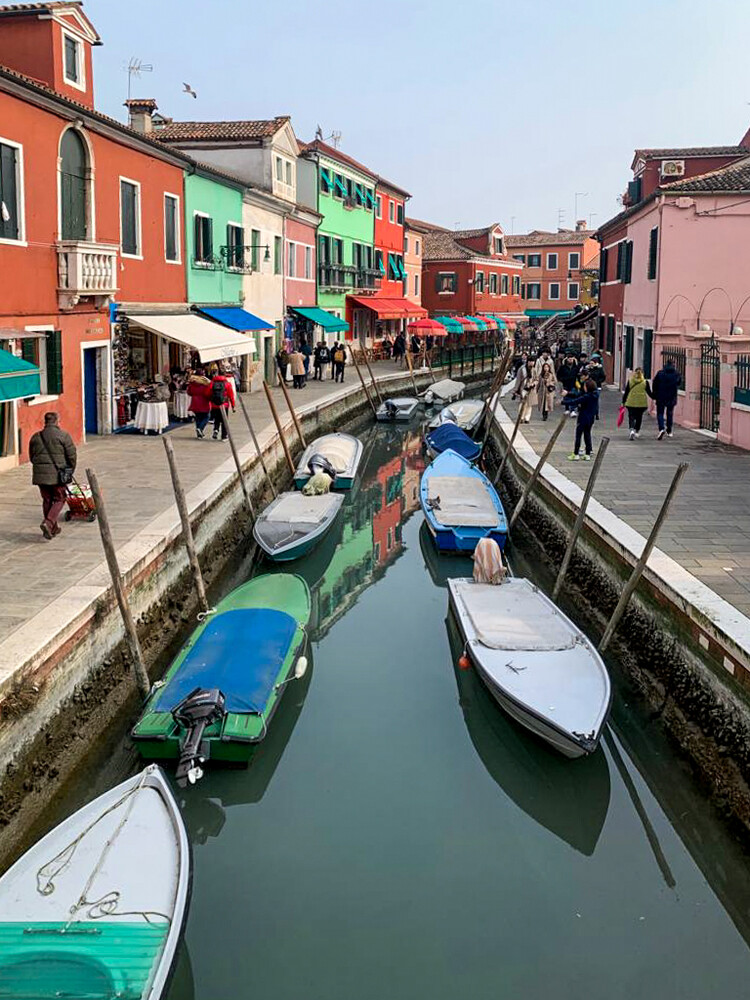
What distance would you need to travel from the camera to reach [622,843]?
23.5 feet

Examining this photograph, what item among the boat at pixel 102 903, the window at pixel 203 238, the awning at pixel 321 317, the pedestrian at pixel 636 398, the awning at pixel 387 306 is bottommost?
the boat at pixel 102 903

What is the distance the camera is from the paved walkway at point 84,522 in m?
9.01

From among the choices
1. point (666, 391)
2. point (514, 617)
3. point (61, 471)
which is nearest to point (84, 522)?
point (61, 471)

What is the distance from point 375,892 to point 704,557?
17.3 ft

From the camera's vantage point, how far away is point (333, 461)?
17906 mm

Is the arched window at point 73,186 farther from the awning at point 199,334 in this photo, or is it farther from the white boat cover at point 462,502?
the white boat cover at point 462,502

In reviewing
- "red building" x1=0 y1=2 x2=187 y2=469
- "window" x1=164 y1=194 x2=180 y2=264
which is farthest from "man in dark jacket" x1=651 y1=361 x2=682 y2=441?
"window" x1=164 y1=194 x2=180 y2=264

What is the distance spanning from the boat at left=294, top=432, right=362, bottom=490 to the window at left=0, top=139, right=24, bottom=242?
5738 mm

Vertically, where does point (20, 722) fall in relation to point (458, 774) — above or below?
above

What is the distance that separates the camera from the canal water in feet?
18.8

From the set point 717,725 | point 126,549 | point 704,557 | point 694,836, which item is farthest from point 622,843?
point 126,549

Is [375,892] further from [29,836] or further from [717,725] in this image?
[717,725]

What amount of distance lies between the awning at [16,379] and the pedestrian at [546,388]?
13940mm

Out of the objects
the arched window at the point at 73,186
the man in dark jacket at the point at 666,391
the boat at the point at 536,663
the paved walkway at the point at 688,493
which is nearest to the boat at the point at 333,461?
the paved walkway at the point at 688,493
